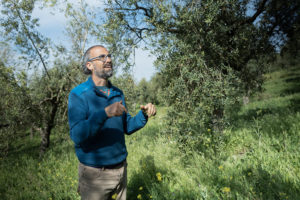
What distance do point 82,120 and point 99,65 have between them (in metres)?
0.79

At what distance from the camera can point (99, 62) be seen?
2381mm

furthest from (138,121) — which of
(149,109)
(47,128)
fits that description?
(47,128)

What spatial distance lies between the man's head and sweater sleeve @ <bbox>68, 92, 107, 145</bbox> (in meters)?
0.47

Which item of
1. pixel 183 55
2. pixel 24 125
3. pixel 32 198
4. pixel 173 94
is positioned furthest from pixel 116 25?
pixel 24 125

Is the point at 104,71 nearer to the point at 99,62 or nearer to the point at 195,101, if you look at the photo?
the point at 99,62

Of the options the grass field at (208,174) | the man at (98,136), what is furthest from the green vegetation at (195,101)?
the man at (98,136)

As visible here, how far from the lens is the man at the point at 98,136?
213cm

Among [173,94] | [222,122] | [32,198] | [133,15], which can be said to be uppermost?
[133,15]

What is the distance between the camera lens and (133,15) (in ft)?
17.3

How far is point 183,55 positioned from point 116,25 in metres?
1.98

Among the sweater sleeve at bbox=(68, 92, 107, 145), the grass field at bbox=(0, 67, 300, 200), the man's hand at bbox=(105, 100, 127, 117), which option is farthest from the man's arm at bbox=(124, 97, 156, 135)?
the grass field at bbox=(0, 67, 300, 200)

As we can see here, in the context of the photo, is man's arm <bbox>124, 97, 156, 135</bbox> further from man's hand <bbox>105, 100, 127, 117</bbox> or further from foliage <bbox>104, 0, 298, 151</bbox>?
foliage <bbox>104, 0, 298, 151</bbox>

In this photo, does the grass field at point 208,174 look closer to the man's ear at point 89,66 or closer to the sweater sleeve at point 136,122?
the sweater sleeve at point 136,122

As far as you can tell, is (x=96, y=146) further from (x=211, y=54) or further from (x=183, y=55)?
(x=211, y=54)
